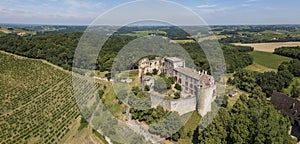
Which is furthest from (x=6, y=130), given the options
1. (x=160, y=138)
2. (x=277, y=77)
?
(x=277, y=77)

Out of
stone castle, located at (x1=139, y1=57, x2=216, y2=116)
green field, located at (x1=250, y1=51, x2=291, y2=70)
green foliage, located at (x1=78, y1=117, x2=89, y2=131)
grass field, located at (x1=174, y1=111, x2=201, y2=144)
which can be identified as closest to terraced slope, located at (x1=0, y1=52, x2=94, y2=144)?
green foliage, located at (x1=78, y1=117, x2=89, y2=131)

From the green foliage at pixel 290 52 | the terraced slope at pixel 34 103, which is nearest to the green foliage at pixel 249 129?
the terraced slope at pixel 34 103

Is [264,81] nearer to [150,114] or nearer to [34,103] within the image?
[150,114]

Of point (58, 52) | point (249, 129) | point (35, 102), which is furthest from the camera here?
point (58, 52)

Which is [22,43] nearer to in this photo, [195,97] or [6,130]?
[6,130]

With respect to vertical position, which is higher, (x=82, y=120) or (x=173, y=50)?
(x=173, y=50)

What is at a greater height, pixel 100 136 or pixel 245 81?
pixel 245 81

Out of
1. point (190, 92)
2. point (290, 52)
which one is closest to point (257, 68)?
point (290, 52)

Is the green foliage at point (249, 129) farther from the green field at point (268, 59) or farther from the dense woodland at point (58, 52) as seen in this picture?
the green field at point (268, 59)

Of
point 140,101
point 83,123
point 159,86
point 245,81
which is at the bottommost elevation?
point 83,123
